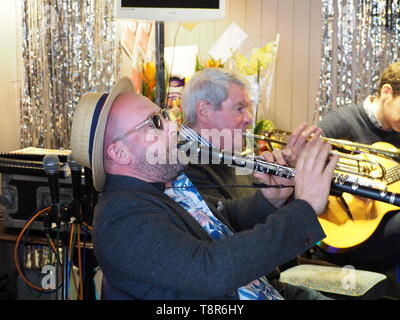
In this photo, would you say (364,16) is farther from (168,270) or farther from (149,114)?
(168,270)

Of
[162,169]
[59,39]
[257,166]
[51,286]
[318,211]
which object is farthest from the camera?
[59,39]

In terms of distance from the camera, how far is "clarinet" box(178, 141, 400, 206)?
5.12ft

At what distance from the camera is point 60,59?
356cm

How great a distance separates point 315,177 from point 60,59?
8.09ft

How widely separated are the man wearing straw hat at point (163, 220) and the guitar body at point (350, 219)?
2.62ft

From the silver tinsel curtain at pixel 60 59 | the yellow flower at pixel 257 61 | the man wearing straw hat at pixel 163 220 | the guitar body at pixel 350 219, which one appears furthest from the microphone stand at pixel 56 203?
the yellow flower at pixel 257 61

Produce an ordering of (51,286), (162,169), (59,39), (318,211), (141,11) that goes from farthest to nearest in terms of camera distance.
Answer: (59,39) < (141,11) < (51,286) < (162,169) < (318,211)

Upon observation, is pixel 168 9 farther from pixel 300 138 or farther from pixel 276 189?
pixel 276 189

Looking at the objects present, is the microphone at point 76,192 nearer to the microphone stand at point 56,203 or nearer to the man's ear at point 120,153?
the microphone stand at point 56,203

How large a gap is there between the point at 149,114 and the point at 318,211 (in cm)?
51

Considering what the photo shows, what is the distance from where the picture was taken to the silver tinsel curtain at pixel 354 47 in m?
3.55
